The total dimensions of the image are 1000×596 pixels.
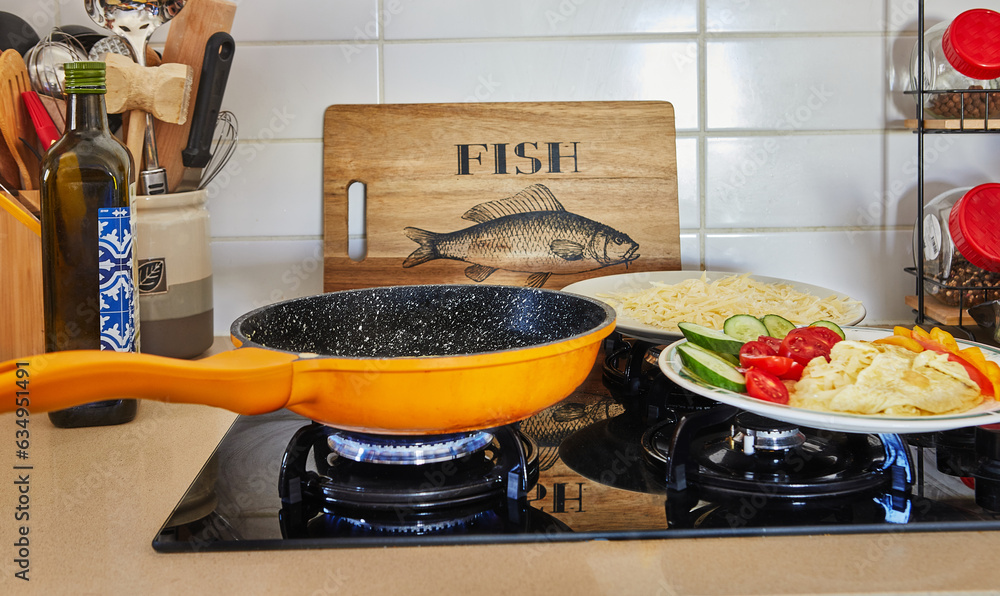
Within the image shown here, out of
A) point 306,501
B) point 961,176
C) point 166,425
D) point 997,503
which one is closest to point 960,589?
point 997,503

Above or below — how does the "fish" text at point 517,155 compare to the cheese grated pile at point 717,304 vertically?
above

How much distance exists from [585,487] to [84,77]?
0.59m

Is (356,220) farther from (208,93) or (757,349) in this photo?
(757,349)

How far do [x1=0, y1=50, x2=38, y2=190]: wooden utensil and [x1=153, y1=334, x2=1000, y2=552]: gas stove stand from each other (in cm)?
46

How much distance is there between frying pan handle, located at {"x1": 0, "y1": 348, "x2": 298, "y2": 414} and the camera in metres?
0.40

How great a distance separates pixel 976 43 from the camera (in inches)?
37.0

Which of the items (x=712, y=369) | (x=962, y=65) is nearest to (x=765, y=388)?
(x=712, y=369)

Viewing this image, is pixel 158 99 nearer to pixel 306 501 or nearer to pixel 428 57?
pixel 428 57

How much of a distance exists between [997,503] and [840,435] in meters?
0.14

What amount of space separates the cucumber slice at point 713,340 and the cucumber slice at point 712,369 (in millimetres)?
24

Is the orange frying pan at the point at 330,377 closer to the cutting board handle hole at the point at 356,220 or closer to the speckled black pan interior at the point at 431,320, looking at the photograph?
the speckled black pan interior at the point at 431,320

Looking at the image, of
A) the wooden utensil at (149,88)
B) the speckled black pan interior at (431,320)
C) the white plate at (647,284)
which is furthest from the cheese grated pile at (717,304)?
the wooden utensil at (149,88)

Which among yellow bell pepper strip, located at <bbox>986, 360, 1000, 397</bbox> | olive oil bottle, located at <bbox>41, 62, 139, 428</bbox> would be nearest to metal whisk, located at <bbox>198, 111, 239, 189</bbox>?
olive oil bottle, located at <bbox>41, 62, 139, 428</bbox>

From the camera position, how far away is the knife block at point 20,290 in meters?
0.86
